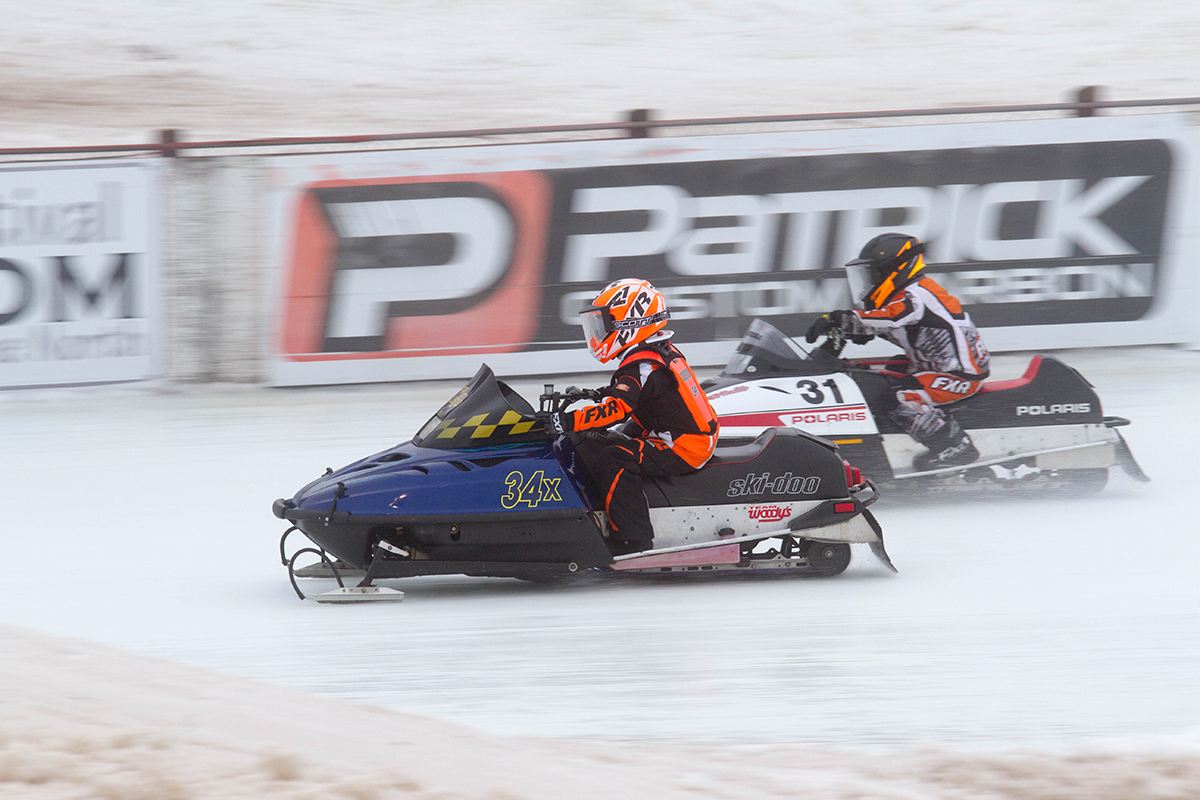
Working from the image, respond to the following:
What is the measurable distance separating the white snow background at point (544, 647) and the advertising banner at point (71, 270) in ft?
1.01

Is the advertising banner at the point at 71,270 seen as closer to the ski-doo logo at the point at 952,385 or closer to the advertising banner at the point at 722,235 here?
the advertising banner at the point at 722,235

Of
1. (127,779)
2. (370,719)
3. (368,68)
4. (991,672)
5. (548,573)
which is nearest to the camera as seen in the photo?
(127,779)

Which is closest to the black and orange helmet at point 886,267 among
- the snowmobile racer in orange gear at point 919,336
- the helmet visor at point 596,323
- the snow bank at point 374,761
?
the snowmobile racer in orange gear at point 919,336

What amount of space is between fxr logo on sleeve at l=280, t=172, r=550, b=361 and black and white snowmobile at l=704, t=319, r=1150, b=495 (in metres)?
2.94

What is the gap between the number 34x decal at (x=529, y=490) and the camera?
548cm

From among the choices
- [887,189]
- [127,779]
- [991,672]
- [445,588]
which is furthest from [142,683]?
[887,189]

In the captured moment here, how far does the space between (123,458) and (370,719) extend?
4634 mm

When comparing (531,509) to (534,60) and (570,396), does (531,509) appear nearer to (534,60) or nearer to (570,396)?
(570,396)

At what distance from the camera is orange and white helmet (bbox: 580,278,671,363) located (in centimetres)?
558

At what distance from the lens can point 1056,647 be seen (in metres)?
4.84

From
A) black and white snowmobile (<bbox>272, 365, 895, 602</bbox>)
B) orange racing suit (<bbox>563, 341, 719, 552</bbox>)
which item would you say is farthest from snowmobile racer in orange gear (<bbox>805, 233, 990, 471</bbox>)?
orange racing suit (<bbox>563, 341, 719, 552</bbox>)

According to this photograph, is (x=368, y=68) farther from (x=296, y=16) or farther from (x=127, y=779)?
(x=127, y=779)

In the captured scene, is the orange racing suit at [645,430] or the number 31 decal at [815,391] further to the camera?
the number 31 decal at [815,391]

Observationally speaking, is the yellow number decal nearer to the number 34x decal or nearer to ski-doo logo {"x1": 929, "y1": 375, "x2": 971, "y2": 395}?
the number 34x decal
